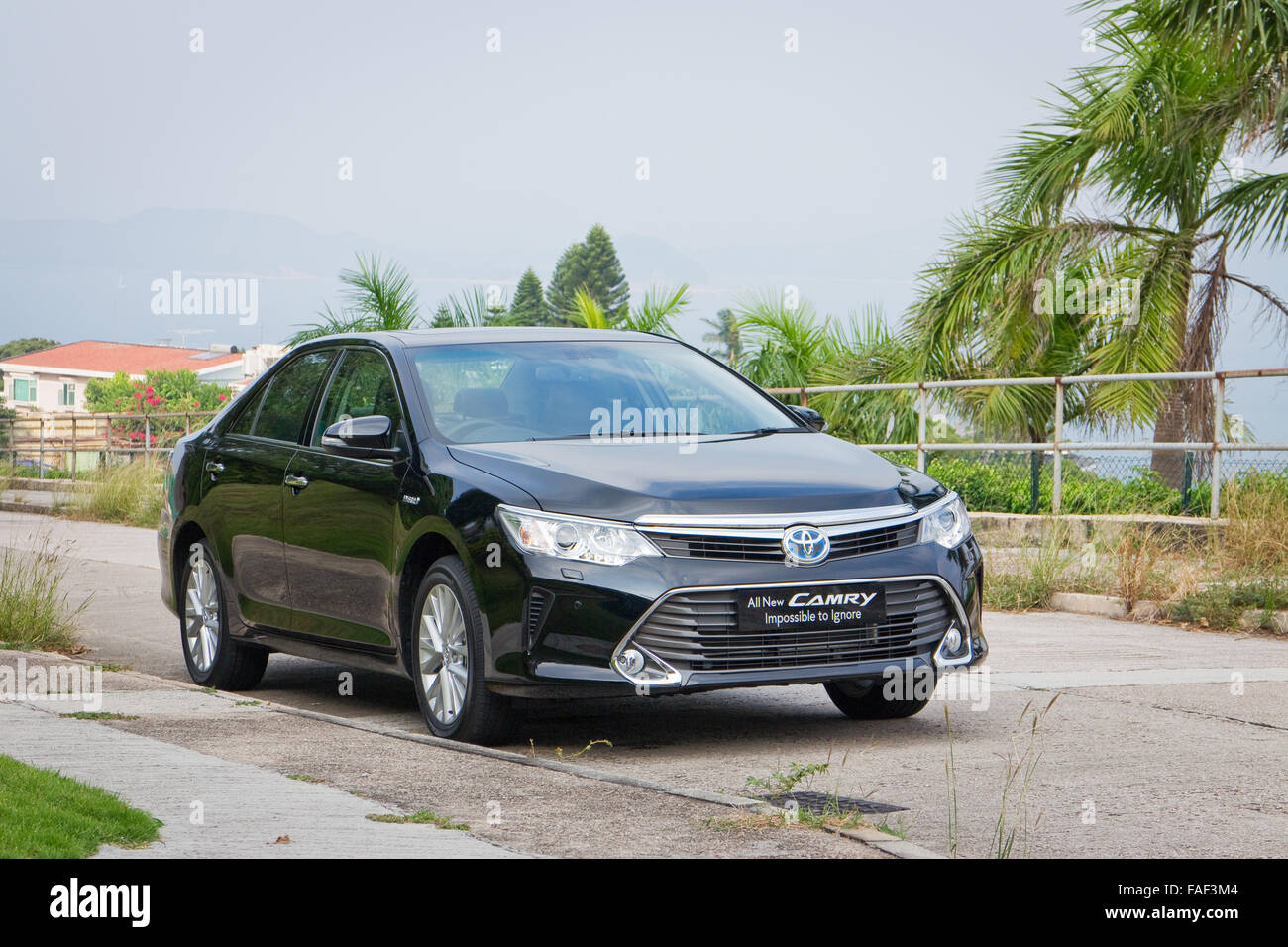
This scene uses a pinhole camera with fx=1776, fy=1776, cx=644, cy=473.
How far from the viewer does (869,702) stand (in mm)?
7816

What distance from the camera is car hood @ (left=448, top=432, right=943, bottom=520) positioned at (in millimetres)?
6723

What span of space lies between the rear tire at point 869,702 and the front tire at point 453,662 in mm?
1627

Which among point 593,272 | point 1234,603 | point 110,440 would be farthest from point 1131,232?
point 593,272

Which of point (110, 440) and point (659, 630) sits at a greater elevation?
point (659, 630)

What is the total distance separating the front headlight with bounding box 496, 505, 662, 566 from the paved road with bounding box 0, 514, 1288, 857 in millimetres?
815

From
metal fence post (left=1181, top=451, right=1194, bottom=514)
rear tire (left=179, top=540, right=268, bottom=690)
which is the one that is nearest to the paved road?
rear tire (left=179, top=540, right=268, bottom=690)

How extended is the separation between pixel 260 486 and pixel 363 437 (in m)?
1.31

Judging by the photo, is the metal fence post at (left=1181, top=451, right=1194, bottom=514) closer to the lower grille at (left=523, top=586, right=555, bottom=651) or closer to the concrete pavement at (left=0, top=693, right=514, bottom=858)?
the lower grille at (left=523, top=586, right=555, bottom=651)

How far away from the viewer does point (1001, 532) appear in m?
16.3

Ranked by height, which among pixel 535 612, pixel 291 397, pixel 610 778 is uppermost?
pixel 291 397

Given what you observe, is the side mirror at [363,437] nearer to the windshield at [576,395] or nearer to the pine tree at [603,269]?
the windshield at [576,395]

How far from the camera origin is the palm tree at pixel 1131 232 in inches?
756

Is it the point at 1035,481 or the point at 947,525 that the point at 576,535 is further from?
the point at 1035,481
